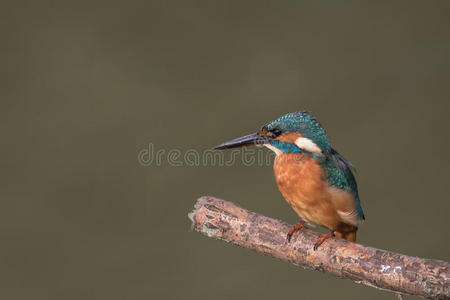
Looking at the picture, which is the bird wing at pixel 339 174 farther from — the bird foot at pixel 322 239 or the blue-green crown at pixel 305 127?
the bird foot at pixel 322 239

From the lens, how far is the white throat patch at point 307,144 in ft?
6.80

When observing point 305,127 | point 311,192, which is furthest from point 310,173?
point 305,127

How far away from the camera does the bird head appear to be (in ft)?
6.77

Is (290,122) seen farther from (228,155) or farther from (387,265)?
(228,155)

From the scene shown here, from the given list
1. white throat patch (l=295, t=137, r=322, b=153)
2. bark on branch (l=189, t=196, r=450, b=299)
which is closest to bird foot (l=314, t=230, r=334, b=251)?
bark on branch (l=189, t=196, r=450, b=299)

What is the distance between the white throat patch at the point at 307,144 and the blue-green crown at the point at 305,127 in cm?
1

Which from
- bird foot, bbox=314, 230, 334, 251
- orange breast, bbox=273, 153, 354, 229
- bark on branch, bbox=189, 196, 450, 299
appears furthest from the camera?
orange breast, bbox=273, 153, 354, 229

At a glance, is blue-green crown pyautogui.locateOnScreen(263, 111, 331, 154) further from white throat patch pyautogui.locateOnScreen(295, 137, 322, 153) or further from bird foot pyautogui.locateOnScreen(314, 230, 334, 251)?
bird foot pyautogui.locateOnScreen(314, 230, 334, 251)

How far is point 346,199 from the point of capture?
6.82ft

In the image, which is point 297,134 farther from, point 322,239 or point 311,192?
point 322,239

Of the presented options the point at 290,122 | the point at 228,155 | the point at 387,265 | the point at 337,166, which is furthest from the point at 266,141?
the point at 228,155

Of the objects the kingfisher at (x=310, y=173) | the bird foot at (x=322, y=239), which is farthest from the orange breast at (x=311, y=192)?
the bird foot at (x=322, y=239)

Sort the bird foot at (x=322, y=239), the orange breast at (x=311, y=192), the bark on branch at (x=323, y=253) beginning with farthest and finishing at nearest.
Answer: the orange breast at (x=311, y=192)
the bird foot at (x=322, y=239)
the bark on branch at (x=323, y=253)

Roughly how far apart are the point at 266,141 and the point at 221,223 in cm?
41
